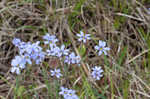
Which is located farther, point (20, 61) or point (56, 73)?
point (56, 73)

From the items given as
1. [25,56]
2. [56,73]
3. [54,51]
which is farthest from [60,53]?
[25,56]

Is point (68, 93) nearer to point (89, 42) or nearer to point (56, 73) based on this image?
point (56, 73)

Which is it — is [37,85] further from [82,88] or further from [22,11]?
[22,11]

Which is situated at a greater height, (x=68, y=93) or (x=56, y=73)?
(x=56, y=73)

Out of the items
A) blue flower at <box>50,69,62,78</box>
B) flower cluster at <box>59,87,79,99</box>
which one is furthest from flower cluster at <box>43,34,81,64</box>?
flower cluster at <box>59,87,79,99</box>

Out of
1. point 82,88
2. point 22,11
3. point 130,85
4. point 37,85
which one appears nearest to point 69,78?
point 82,88

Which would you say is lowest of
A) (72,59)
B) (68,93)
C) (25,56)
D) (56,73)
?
(68,93)

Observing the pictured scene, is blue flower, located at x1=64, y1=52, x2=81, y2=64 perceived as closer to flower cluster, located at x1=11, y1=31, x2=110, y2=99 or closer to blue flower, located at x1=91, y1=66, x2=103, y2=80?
flower cluster, located at x1=11, y1=31, x2=110, y2=99

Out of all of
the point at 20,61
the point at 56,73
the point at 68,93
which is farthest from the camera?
the point at 56,73

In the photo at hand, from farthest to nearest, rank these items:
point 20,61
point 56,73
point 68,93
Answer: point 56,73 < point 68,93 < point 20,61
